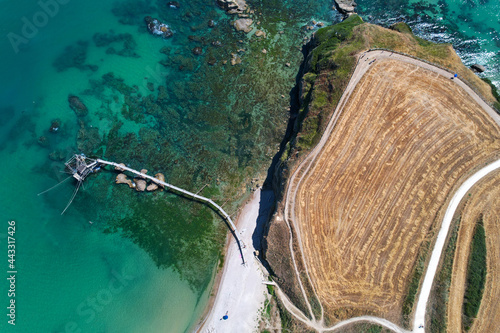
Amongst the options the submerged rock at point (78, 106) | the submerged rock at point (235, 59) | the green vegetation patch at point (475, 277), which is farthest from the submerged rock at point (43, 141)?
the green vegetation patch at point (475, 277)

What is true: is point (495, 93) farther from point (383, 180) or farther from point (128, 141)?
point (128, 141)

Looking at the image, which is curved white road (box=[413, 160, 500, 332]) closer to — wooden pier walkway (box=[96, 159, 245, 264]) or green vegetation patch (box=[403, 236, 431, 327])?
green vegetation patch (box=[403, 236, 431, 327])

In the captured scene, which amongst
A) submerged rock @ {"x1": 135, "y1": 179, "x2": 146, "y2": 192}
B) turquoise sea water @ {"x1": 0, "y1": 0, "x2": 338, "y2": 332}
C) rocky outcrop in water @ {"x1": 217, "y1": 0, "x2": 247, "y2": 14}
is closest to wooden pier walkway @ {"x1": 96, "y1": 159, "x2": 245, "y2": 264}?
submerged rock @ {"x1": 135, "y1": 179, "x2": 146, "y2": 192}

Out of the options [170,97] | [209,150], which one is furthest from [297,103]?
[170,97]

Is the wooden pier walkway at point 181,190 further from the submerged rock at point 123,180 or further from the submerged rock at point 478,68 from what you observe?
the submerged rock at point 478,68

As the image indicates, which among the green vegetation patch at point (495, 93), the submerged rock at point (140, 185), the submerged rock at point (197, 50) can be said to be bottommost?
the submerged rock at point (140, 185)

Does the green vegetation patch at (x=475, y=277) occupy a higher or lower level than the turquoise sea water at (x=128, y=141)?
higher

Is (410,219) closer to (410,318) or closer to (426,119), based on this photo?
(410,318)

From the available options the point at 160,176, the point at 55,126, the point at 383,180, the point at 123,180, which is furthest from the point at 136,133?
the point at 383,180
